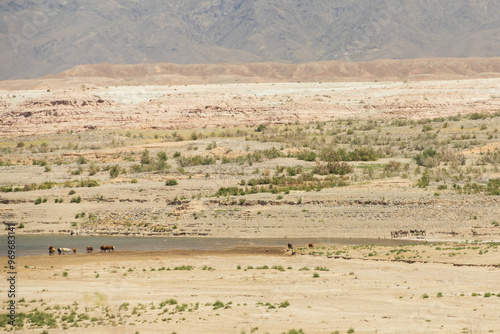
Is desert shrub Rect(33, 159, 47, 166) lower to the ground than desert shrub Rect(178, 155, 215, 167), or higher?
higher

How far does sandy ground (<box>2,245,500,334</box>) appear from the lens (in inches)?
561

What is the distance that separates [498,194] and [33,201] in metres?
19.5

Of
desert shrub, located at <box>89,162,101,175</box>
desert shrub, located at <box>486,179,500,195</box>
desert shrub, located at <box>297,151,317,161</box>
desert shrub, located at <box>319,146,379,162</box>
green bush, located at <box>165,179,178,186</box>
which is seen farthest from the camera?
desert shrub, located at <box>319,146,379,162</box>

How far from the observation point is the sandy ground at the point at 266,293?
46.7 feet

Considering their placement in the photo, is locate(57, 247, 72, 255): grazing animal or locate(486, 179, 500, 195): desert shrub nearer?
locate(57, 247, 72, 255): grazing animal

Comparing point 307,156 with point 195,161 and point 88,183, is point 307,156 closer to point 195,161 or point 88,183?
point 195,161

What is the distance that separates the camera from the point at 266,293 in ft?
54.8

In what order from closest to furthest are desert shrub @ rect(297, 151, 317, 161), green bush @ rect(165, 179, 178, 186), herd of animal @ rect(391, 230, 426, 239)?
1. herd of animal @ rect(391, 230, 426, 239)
2. green bush @ rect(165, 179, 178, 186)
3. desert shrub @ rect(297, 151, 317, 161)

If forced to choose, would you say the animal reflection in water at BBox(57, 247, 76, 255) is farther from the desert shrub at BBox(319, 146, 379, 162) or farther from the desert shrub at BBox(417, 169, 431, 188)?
the desert shrub at BBox(319, 146, 379, 162)

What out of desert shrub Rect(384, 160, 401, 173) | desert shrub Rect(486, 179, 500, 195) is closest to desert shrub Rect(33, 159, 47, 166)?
desert shrub Rect(384, 160, 401, 173)

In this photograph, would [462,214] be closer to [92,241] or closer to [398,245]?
[398,245]

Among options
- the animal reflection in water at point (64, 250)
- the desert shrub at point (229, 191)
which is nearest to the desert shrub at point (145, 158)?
the desert shrub at point (229, 191)

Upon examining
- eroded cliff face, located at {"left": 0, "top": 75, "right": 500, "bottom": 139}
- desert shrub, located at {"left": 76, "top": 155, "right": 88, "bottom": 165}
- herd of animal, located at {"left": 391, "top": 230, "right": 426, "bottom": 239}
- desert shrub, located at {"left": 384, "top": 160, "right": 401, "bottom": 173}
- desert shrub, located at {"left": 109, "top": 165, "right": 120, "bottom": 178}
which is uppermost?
eroded cliff face, located at {"left": 0, "top": 75, "right": 500, "bottom": 139}

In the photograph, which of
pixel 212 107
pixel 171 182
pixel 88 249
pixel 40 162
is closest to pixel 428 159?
pixel 171 182
